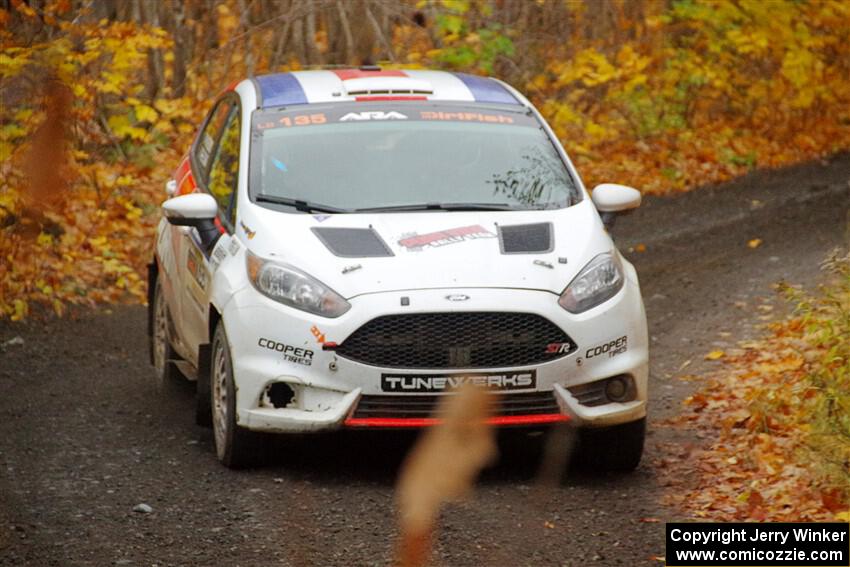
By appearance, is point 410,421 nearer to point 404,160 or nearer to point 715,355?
point 404,160

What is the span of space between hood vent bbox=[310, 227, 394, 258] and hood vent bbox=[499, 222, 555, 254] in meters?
0.55

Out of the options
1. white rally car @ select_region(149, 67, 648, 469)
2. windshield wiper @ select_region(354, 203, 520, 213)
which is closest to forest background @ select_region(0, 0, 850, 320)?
white rally car @ select_region(149, 67, 648, 469)

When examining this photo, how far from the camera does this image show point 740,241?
13094 millimetres

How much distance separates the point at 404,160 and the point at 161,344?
235 cm

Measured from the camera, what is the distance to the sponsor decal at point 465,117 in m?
7.18

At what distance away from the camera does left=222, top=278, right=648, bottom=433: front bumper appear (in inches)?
225

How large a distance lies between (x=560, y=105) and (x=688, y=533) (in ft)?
32.4

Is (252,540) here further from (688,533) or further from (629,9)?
(629,9)

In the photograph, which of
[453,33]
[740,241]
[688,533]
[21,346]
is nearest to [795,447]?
[688,533]

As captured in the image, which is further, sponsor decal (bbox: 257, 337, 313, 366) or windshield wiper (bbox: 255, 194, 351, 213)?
windshield wiper (bbox: 255, 194, 351, 213)

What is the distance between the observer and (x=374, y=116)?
7.14 meters

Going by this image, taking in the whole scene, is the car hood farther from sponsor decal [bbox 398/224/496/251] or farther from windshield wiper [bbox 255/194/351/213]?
windshield wiper [bbox 255/194/351/213]

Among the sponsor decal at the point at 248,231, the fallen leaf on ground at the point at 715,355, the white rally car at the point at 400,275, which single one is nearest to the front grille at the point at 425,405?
the white rally car at the point at 400,275

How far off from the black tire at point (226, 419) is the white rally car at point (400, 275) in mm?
13
